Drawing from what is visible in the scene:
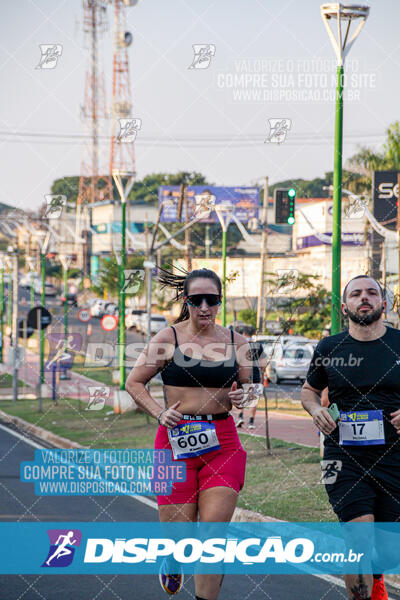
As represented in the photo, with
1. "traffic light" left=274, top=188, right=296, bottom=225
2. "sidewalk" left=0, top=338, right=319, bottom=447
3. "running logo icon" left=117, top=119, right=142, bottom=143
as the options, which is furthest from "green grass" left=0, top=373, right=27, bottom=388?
"traffic light" left=274, top=188, right=296, bottom=225

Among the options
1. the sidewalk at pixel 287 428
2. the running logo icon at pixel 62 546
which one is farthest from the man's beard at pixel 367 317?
the sidewalk at pixel 287 428

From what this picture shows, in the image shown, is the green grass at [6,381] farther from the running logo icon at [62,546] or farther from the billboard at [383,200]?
the running logo icon at [62,546]

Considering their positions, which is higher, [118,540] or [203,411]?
[203,411]

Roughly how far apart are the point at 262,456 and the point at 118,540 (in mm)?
5705

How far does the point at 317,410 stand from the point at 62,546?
3682mm

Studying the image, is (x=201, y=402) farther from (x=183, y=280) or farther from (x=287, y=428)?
(x=287, y=428)

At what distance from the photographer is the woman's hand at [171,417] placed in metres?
5.25

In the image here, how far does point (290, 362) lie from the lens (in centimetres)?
3400

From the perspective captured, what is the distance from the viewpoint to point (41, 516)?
9.71 m

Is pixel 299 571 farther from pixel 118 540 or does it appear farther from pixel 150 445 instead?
pixel 150 445

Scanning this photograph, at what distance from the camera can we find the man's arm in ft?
17.1

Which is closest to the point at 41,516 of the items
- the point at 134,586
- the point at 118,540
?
the point at 118,540

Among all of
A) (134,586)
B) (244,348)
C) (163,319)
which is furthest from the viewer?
(163,319)

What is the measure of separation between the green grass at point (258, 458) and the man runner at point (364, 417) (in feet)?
12.5
